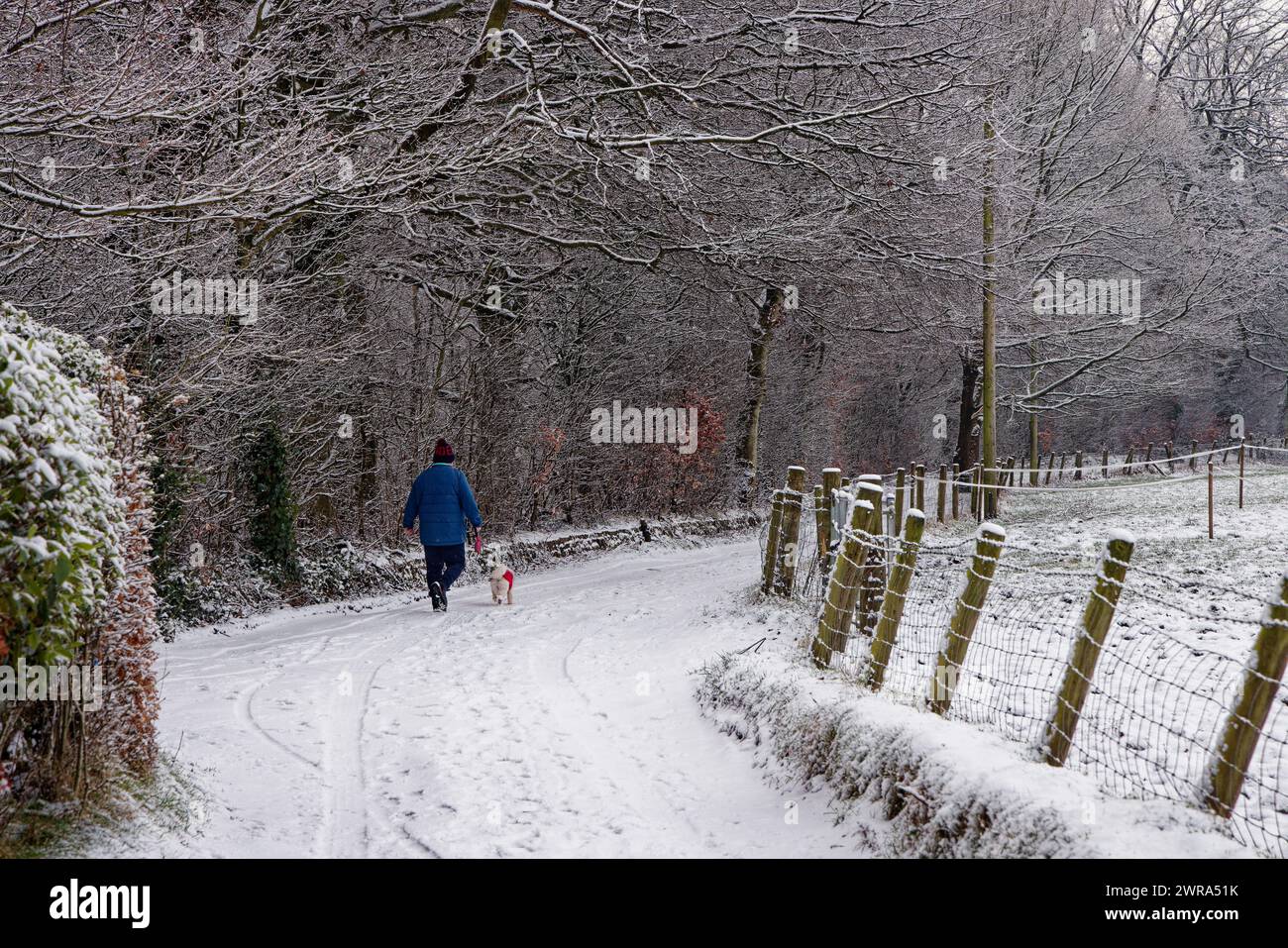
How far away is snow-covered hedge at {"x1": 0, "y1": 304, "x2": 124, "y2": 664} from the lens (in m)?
3.67

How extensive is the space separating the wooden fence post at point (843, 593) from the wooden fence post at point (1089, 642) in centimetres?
263

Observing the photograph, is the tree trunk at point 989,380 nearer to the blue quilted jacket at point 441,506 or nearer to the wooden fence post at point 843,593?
the blue quilted jacket at point 441,506

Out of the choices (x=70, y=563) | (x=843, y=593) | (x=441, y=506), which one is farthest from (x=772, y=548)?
(x=70, y=563)

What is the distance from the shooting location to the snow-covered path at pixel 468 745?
204 inches

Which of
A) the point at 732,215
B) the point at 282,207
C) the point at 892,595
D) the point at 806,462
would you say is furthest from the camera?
the point at 806,462

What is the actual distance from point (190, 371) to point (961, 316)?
1361 cm

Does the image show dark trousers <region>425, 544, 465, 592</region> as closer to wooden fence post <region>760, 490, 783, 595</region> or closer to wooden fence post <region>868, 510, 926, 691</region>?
wooden fence post <region>760, 490, 783, 595</region>

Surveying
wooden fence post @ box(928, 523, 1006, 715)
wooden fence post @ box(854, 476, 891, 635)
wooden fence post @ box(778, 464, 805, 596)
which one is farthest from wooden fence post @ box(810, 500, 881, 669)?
wooden fence post @ box(778, 464, 805, 596)

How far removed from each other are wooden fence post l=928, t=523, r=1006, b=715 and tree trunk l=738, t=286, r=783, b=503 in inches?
790

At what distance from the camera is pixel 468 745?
260 inches

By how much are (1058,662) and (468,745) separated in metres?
3.64

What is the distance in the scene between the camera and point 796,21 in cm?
1285
